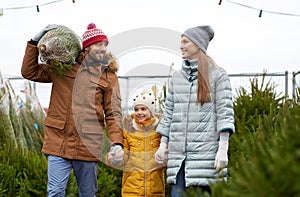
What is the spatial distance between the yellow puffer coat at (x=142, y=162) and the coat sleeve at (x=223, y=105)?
0.92 m

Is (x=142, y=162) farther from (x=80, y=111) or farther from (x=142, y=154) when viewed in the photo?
(x=80, y=111)

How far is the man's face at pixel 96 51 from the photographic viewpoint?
16.7 feet

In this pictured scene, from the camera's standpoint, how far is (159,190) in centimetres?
526

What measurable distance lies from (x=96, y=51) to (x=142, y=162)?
103cm

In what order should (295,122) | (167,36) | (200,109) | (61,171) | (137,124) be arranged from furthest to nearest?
1. (167,36)
2. (137,124)
3. (61,171)
4. (200,109)
5. (295,122)

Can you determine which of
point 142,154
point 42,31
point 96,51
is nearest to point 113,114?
point 142,154

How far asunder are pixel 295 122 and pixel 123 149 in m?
3.62

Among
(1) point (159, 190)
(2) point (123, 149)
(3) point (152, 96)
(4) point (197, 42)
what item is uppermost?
(4) point (197, 42)

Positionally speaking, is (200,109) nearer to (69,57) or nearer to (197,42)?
(197,42)

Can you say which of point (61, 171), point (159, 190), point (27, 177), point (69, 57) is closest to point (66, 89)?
point (69, 57)

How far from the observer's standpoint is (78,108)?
5047mm

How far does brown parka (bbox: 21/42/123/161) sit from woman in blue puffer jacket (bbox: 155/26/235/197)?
0.71 meters

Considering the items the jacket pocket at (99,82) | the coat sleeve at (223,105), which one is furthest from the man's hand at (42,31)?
the coat sleeve at (223,105)

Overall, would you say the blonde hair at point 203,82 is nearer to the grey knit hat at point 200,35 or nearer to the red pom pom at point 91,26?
the grey knit hat at point 200,35
